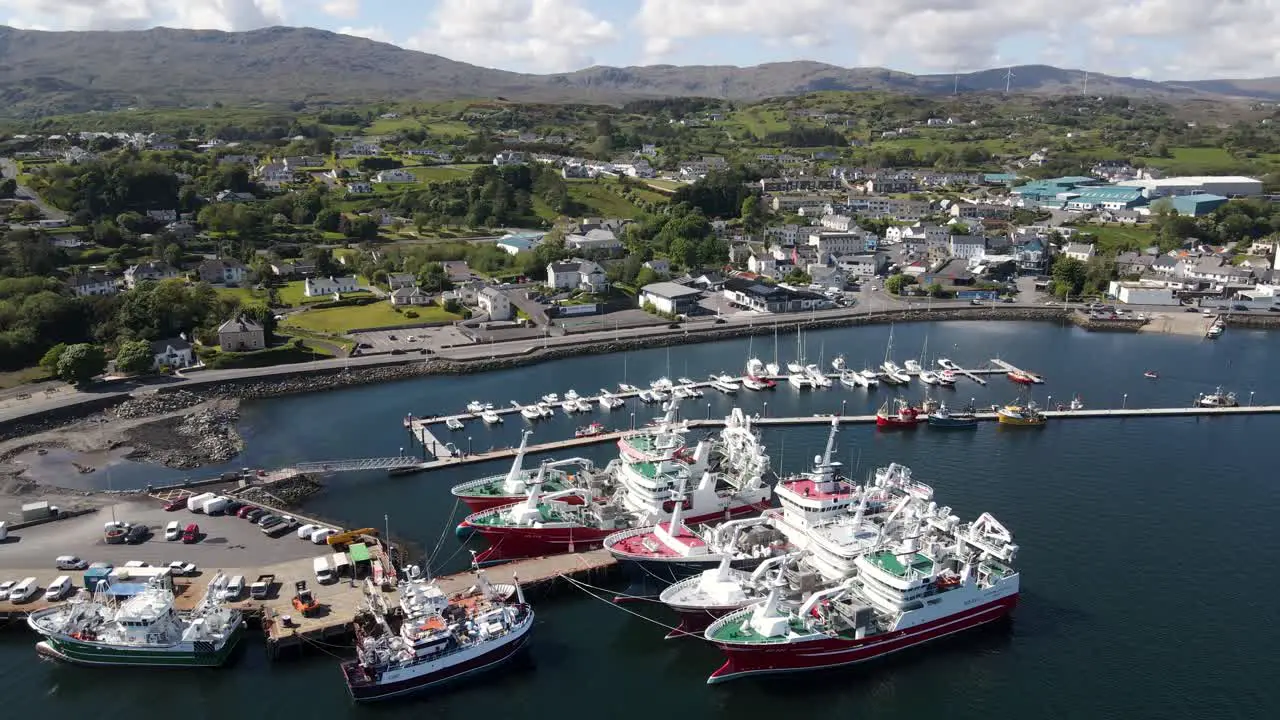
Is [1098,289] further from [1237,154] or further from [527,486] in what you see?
[1237,154]

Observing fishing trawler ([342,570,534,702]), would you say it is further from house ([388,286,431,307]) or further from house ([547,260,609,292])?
house ([547,260,609,292])

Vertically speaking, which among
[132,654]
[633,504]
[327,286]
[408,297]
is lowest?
[132,654]

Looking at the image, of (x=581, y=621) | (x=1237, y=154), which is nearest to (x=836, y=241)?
(x=581, y=621)

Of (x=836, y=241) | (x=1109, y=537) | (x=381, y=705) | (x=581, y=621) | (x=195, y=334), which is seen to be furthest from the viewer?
(x=836, y=241)

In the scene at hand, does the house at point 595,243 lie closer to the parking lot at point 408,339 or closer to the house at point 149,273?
the parking lot at point 408,339

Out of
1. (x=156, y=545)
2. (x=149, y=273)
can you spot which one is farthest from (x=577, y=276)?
(x=156, y=545)

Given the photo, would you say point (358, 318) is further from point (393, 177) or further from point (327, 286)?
point (393, 177)

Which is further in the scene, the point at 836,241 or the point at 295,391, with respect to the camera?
the point at 836,241

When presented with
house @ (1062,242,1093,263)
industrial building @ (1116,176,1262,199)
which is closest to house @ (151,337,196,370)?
house @ (1062,242,1093,263)
